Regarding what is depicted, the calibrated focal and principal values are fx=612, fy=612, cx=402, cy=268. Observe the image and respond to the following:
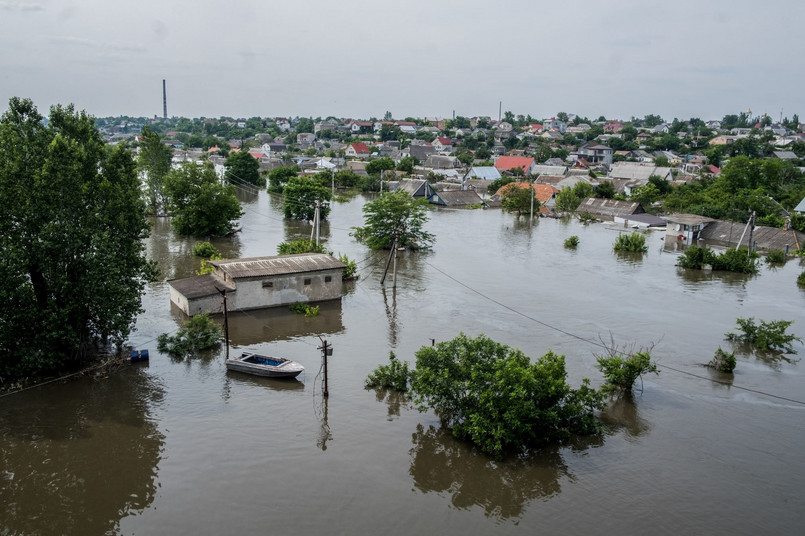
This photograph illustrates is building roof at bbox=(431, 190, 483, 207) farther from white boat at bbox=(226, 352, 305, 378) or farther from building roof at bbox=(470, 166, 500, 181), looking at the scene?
white boat at bbox=(226, 352, 305, 378)

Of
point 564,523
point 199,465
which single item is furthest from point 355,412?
point 564,523

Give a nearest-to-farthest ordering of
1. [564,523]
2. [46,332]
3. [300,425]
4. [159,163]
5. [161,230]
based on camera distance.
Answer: [564,523]
[300,425]
[46,332]
[161,230]
[159,163]

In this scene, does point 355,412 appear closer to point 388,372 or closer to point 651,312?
point 388,372

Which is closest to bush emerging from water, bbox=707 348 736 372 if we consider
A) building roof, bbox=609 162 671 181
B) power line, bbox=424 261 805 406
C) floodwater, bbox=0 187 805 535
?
floodwater, bbox=0 187 805 535

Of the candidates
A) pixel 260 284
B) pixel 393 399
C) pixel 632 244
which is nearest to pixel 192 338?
pixel 260 284

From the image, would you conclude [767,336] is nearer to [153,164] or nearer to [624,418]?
[624,418]

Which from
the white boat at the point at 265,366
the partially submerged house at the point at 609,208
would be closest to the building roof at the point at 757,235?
the partially submerged house at the point at 609,208
